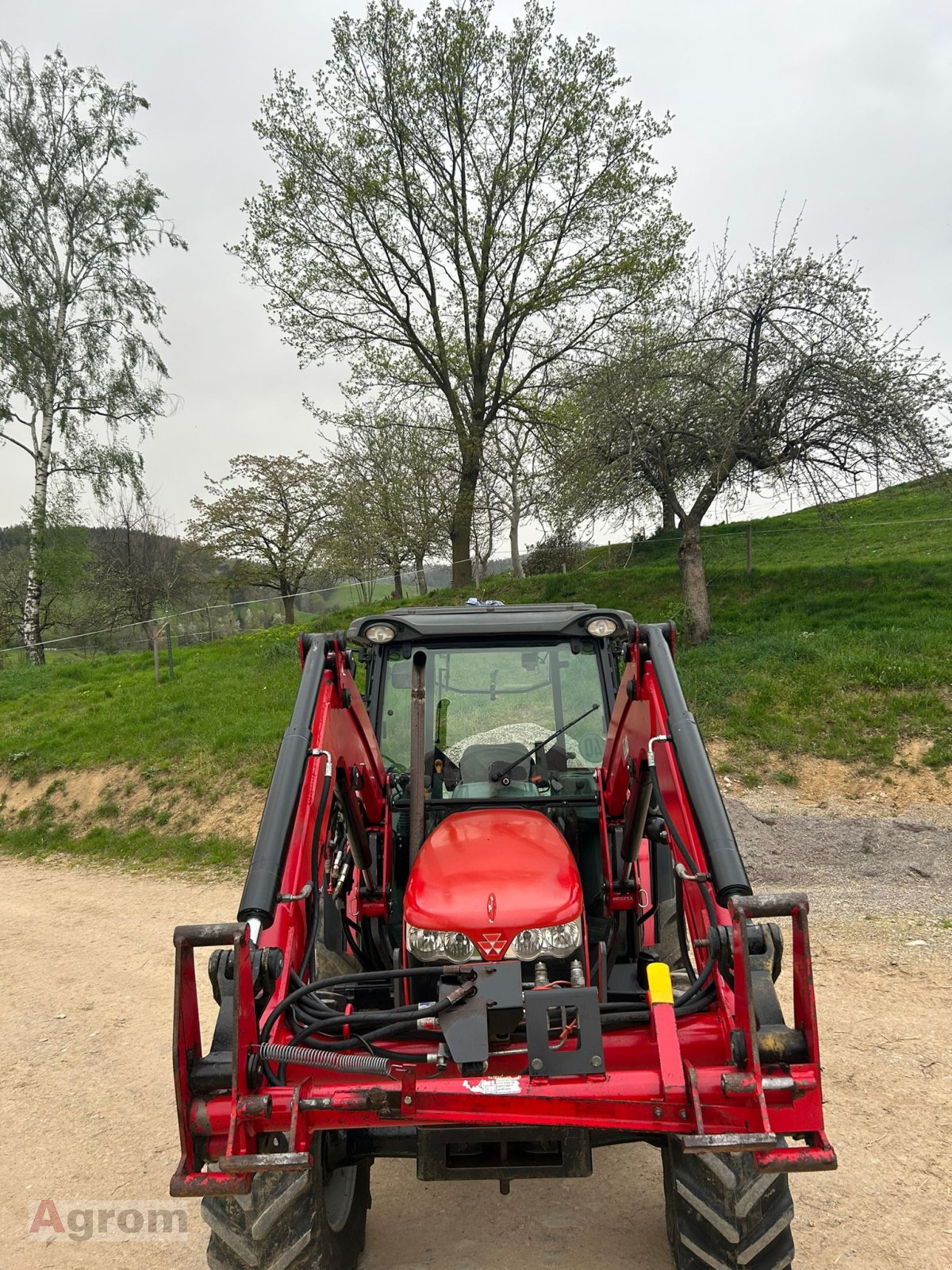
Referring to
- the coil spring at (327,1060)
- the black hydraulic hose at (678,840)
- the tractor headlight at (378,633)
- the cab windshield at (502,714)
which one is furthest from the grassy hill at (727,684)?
the coil spring at (327,1060)

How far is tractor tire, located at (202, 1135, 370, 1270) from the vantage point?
8.29 ft

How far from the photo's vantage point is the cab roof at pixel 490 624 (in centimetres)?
369

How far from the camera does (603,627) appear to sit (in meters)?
3.63

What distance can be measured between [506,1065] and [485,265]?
1987 centimetres

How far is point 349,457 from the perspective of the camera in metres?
23.6

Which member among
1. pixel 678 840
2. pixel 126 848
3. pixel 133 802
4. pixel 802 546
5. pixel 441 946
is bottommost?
pixel 126 848

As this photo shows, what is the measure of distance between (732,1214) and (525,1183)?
135 centimetres

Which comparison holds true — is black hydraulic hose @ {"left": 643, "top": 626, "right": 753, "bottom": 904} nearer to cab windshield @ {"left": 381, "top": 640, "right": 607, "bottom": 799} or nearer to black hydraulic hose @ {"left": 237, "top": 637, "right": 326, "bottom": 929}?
cab windshield @ {"left": 381, "top": 640, "right": 607, "bottom": 799}

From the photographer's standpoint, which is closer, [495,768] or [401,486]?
[495,768]

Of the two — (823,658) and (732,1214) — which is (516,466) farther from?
(732,1214)

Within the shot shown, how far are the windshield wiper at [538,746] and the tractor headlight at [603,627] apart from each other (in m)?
0.72

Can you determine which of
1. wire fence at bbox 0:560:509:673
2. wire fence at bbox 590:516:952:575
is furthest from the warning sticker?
wire fence at bbox 0:560:509:673

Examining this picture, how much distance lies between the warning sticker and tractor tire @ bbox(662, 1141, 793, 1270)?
0.67 meters

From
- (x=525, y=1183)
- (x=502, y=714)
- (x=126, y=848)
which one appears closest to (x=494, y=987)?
(x=525, y=1183)
